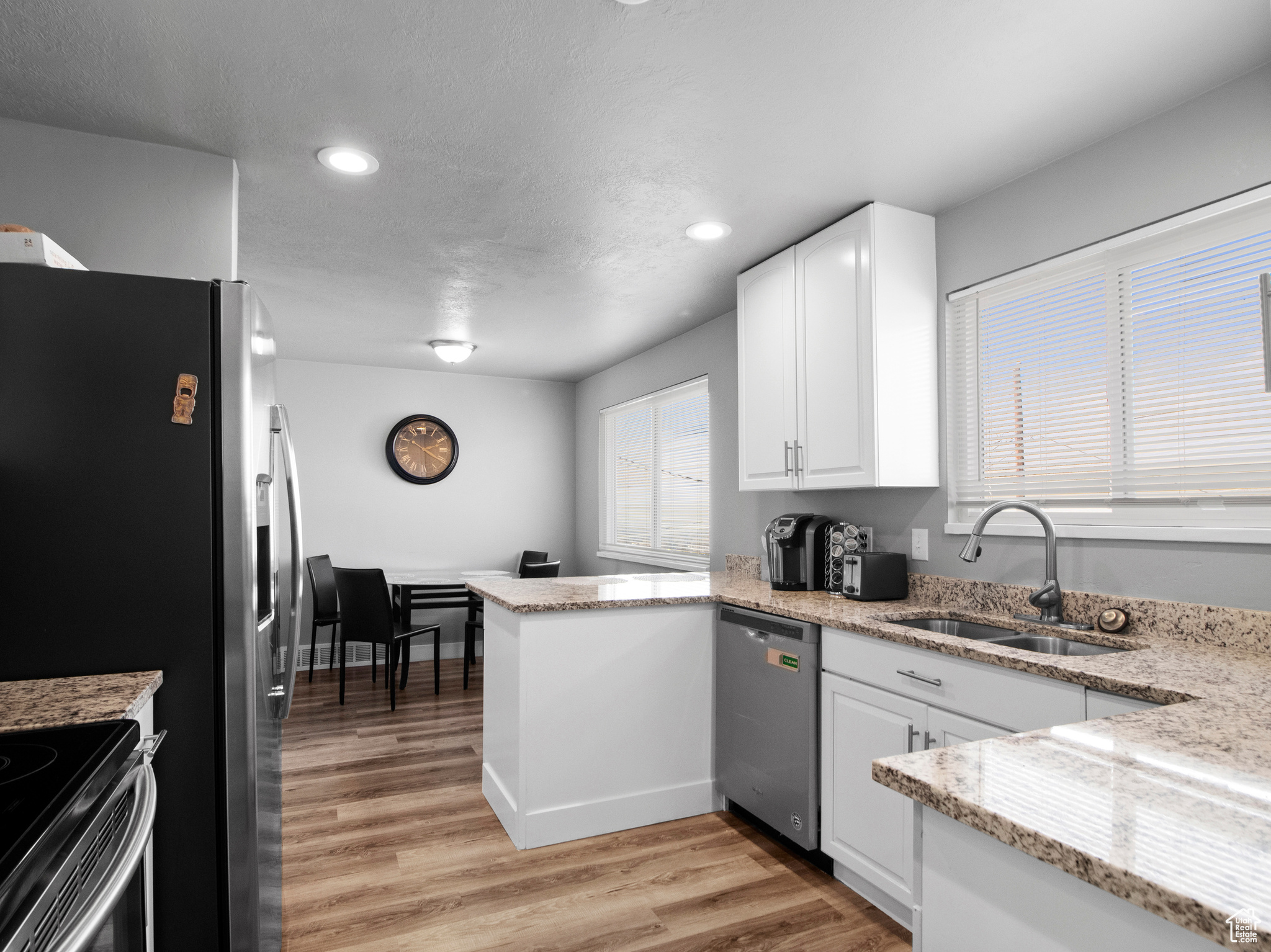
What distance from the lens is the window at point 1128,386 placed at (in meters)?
1.88

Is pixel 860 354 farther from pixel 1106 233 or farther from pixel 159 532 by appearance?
pixel 159 532

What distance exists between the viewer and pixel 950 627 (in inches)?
95.3

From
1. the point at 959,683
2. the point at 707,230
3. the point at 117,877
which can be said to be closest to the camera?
the point at 117,877

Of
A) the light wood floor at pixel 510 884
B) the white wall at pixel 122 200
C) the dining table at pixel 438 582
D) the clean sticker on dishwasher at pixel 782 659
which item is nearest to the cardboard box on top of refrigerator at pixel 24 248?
the white wall at pixel 122 200

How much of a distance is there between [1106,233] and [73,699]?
9.28 feet

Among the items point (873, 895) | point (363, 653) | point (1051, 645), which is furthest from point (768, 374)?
point (363, 653)

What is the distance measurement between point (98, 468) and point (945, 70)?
2212 millimetres

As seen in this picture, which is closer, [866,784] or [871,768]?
[871,768]

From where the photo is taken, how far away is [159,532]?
158 centimetres

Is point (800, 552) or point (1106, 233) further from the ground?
point (1106, 233)

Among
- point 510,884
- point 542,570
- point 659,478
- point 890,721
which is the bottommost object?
point 510,884

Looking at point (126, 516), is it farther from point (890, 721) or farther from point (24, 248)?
point (890, 721)

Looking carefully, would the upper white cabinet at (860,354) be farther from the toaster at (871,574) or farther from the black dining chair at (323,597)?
the black dining chair at (323,597)

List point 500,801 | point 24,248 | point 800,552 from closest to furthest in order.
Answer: point 24,248
point 500,801
point 800,552
